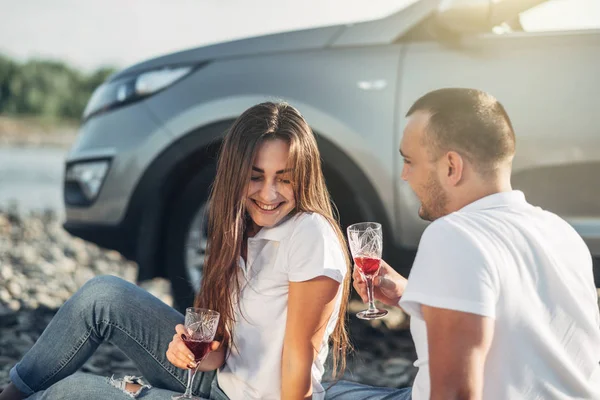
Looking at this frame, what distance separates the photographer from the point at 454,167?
173 cm

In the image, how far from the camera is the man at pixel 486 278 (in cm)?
150

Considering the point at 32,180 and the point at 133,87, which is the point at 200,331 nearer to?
the point at 133,87

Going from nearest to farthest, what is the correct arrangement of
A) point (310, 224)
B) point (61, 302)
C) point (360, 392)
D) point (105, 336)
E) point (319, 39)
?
point (310, 224), point (360, 392), point (105, 336), point (319, 39), point (61, 302)

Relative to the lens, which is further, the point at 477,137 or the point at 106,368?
the point at 106,368

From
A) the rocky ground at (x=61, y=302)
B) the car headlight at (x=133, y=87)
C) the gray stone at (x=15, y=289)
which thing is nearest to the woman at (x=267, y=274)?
the rocky ground at (x=61, y=302)

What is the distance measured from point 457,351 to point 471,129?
486 millimetres

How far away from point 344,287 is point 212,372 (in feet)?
1.51

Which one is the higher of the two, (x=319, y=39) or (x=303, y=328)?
(x=319, y=39)

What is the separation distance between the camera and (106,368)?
3766 millimetres

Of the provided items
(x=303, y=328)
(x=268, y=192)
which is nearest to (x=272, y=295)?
(x=303, y=328)

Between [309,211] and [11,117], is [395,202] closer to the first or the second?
[309,211]

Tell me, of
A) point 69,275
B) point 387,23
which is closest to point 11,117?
point 69,275

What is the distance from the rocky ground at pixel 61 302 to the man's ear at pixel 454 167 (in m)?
1.94

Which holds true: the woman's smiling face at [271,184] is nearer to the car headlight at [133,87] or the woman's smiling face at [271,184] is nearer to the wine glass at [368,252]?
the wine glass at [368,252]
